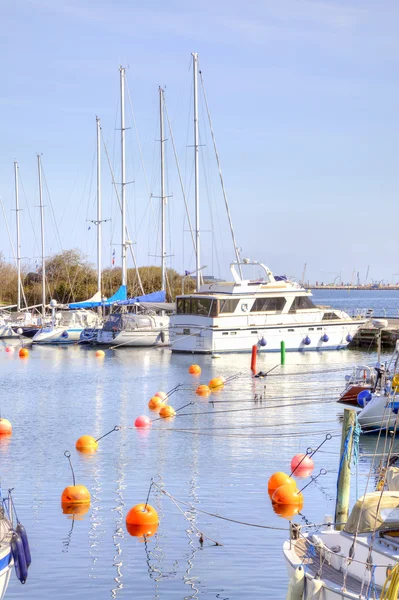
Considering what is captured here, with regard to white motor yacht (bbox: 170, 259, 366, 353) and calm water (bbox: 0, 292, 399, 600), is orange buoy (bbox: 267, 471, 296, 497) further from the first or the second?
white motor yacht (bbox: 170, 259, 366, 353)

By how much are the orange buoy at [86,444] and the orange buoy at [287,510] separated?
25.6ft

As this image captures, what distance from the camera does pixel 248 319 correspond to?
54250 mm

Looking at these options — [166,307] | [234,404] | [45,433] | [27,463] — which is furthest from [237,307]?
[27,463]

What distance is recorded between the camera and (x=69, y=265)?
102250mm

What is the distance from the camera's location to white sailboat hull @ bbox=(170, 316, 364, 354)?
5378 cm

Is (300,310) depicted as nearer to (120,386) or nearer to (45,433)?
(120,386)

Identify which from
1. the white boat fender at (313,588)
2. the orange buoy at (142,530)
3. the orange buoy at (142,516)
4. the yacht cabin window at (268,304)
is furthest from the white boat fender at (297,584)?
the yacht cabin window at (268,304)

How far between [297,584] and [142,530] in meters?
5.95

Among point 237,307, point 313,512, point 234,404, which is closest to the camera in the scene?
point 313,512

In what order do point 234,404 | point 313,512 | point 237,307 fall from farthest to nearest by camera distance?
point 237,307, point 234,404, point 313,512

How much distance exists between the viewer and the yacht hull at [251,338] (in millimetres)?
53781

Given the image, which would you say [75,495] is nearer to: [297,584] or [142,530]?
[142,530]

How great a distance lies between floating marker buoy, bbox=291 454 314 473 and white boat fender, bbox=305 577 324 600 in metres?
10.5

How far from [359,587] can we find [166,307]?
48675 millimetres
